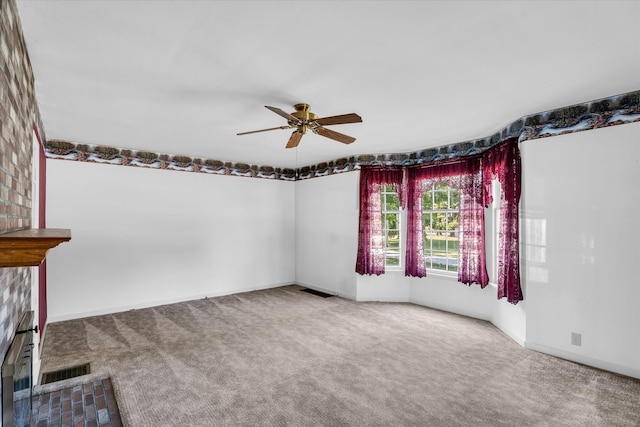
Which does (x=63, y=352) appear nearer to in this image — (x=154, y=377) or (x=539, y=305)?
(x=154, y=377)

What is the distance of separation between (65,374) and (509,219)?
498 cm

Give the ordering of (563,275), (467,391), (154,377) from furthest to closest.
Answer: (563,275)
(154,377)
(467,391)

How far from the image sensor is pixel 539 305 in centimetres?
360

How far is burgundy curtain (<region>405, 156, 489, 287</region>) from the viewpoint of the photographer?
15.3 feet

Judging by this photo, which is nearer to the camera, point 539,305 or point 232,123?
point 539,305

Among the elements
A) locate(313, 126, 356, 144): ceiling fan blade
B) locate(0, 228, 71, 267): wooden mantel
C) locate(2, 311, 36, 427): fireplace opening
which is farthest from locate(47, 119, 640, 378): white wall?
locate(0, 228, 71, 267): wooden mantel

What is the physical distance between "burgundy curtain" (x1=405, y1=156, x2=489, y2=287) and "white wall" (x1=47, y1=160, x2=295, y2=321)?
9.49 ft

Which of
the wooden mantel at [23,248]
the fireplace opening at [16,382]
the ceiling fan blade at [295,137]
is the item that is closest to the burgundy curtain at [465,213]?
the ceiling fan blade at [295,137]

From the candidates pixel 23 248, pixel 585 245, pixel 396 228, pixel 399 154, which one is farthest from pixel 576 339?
pixel 23 248

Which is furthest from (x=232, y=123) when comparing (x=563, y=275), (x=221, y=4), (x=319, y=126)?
(x=563, y=275)

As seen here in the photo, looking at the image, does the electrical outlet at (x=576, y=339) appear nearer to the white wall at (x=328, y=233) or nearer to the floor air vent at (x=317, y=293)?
the white wall at (x=328, y=233)

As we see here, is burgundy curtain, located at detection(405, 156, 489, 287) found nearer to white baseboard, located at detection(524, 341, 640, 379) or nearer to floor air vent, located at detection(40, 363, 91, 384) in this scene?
white baseboard, located at detection(524, 341, 640, 379)

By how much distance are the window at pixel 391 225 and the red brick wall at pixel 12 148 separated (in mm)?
4767

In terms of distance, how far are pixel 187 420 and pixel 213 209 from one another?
13.7ft
